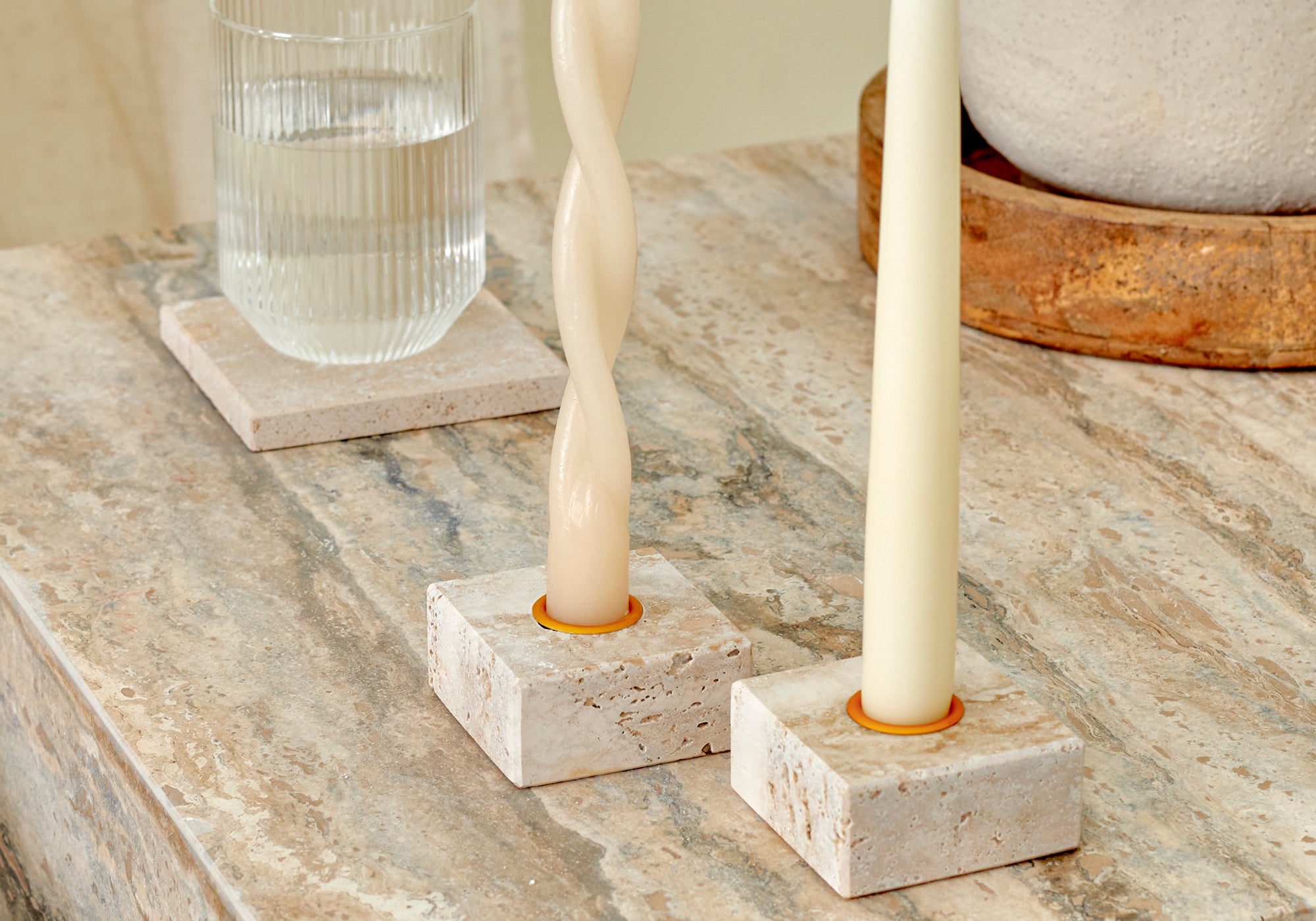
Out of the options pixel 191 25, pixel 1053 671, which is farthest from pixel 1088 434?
pixel 191 25

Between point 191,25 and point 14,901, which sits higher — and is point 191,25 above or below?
above

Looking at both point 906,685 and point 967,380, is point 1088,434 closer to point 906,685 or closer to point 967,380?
point 967,380

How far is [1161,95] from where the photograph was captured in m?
0.69

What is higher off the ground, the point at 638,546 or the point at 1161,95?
the point at 1161,95

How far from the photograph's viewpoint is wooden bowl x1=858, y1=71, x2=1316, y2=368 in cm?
70

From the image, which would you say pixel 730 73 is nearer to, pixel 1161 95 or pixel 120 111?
pixel 120 111

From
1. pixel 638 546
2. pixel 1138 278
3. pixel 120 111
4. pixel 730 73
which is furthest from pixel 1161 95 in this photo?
pixel 730 73

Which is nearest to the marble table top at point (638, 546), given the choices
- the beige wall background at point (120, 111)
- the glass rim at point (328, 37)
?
the glass rim at point (328, 37)

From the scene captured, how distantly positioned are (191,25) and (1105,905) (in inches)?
51.3

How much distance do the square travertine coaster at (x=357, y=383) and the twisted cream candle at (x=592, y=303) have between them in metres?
0.24

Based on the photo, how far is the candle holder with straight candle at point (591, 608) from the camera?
43 centimetres

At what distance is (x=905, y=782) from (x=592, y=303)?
15 centimetres

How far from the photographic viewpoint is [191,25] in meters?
1.49

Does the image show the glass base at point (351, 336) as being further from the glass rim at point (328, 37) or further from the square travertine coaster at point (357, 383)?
the glass rim at point (328, 37)
